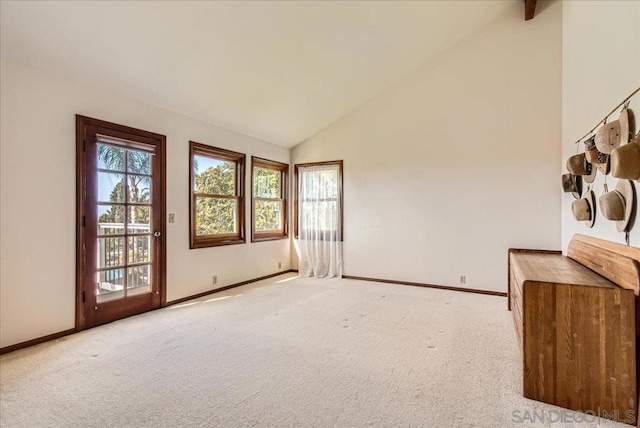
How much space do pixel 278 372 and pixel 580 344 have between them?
1.93 m

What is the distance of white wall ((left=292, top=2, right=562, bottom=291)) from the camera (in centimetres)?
423

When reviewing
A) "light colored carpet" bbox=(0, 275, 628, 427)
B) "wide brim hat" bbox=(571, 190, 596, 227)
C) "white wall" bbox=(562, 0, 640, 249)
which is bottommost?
"light colored carpet" bbox=(0, 275, 628, 427)

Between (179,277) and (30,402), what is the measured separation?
2186 mm

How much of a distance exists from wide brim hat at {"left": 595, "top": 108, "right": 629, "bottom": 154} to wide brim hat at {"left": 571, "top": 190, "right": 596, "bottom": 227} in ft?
2.35

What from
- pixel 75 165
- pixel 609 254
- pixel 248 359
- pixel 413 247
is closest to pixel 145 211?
pixel 75 165

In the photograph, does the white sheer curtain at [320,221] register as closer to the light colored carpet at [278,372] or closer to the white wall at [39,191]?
the light colored carpet at [278,372]

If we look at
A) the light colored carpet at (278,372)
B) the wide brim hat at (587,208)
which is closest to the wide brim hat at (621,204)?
the wide brim hat at (587,208)

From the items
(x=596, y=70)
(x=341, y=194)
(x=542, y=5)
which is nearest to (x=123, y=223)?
(x=341, y=194)

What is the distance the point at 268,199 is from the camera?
18.8 feet

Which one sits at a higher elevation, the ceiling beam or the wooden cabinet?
the ceiling beam

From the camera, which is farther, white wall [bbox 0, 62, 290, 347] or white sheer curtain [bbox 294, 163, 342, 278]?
white sheer curtain [bbox 294, 163, 342, 278]

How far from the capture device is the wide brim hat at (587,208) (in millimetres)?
2647

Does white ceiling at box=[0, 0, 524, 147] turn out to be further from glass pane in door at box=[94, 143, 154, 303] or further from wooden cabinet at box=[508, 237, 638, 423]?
wooden cabinet at box=[508, 237, 638, 423]

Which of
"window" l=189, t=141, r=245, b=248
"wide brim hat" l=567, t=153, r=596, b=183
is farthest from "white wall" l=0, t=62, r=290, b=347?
"wide brim hat" l=567, t=153, r=596, b=183
